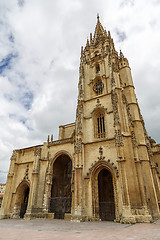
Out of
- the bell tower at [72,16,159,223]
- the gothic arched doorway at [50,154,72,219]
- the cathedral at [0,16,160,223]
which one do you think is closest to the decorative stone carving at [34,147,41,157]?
the cathedral at [0,16,160,223]

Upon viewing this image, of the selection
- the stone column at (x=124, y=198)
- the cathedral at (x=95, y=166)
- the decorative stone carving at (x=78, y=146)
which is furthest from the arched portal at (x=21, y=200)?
the stone column at (x=124, y=198)

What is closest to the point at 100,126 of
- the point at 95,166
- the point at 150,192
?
the point at 95,166

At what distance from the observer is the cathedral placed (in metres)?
15.2

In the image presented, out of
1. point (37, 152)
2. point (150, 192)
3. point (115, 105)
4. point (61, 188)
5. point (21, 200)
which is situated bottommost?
point (21, 200)

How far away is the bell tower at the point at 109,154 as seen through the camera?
14.4 meters

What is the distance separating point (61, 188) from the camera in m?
22.3

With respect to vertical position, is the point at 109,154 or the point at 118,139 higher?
the point at 118,139

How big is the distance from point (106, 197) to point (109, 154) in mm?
5852

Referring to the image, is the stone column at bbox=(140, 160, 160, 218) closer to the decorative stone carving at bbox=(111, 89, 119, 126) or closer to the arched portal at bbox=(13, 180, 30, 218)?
the decorative stone carving at bbox=(111, 89, 119, 126)

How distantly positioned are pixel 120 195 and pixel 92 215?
3.52m

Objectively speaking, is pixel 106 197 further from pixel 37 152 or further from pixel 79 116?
pixel 37 152

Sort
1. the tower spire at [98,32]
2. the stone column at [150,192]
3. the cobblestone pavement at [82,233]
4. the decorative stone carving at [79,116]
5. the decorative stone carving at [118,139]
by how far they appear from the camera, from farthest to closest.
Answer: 1. the tower spire at [98,32]
2. the decorative stone carving at [79,116]
3. the stone column at [150,192]
4. the decorative stone carving at [118,139]
5. the cobblestone pavement at [82,233]

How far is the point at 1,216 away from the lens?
1983cm

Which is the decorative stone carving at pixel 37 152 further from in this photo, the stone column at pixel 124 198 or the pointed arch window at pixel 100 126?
the stone column at pixel 124 198
